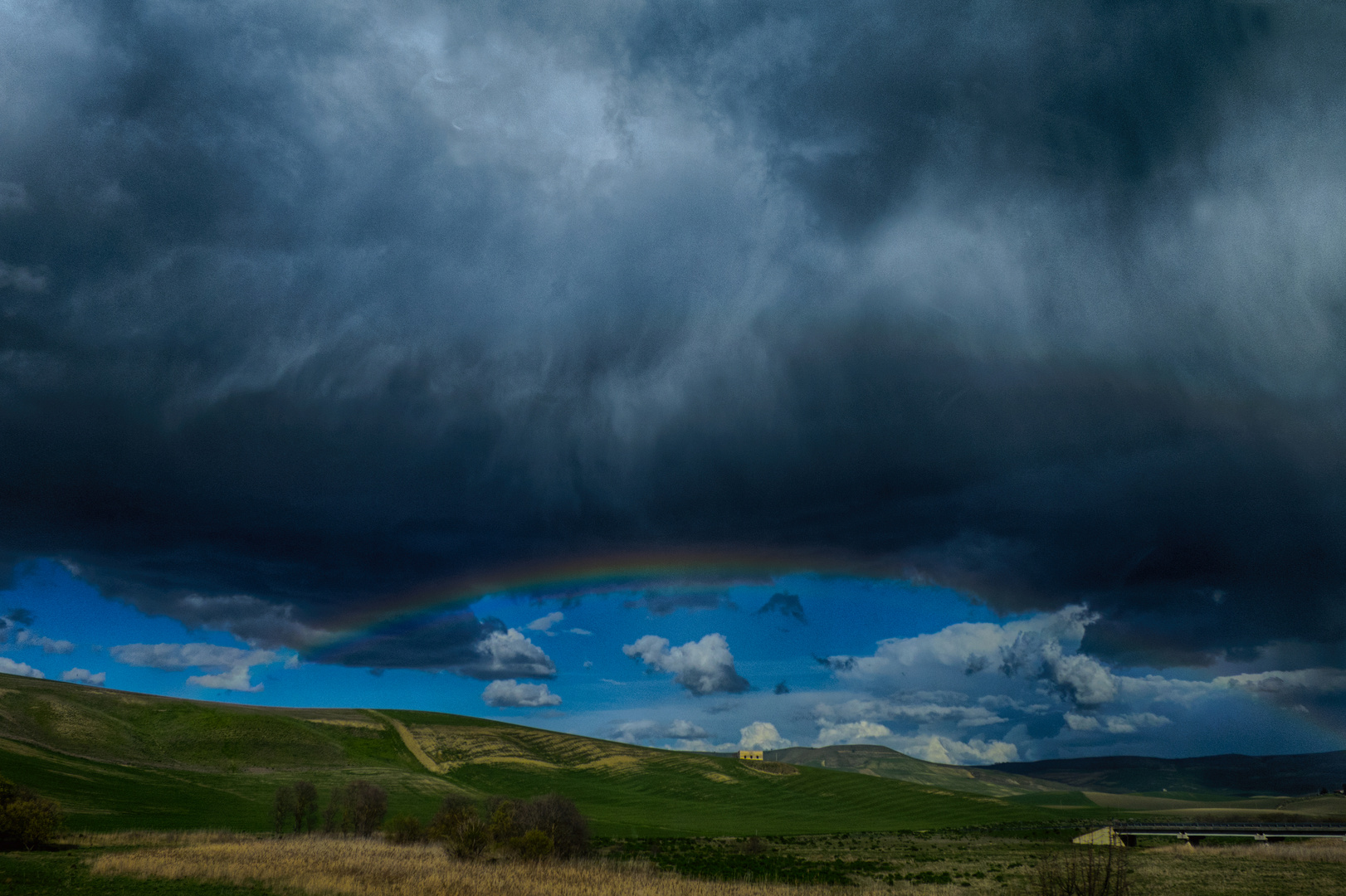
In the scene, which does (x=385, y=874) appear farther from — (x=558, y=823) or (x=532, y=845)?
(x=558, y=823)

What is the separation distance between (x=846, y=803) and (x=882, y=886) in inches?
5003

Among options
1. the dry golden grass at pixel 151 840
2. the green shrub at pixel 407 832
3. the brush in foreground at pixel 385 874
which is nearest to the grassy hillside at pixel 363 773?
the dry golden grass at pixel 151 840

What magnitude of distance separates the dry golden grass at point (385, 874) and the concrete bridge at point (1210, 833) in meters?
62.0

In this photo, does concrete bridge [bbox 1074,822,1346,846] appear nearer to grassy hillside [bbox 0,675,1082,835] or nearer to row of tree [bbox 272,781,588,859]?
grassy hillside [bbox 0,675,1082,835]

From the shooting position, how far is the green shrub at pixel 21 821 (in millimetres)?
44406

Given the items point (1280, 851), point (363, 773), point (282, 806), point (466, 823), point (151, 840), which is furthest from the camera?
point (363, 773)

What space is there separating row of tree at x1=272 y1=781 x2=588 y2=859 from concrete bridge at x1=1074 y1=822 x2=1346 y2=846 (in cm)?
6320

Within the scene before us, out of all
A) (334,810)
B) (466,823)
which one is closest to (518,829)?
(466,823)

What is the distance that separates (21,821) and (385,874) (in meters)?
26.3

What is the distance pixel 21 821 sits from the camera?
44906mm

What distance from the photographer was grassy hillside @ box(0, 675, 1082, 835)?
104m

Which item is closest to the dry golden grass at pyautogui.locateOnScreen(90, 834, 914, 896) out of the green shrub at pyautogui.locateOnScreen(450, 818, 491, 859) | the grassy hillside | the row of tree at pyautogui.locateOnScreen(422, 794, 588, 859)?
the green shrub at pyautogui.locateOnScreen(450, 818, 491, 859)

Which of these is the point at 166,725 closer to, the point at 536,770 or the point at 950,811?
the point at 536,770

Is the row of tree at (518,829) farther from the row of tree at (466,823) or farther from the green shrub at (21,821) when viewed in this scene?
the green shrub at (21,821)
